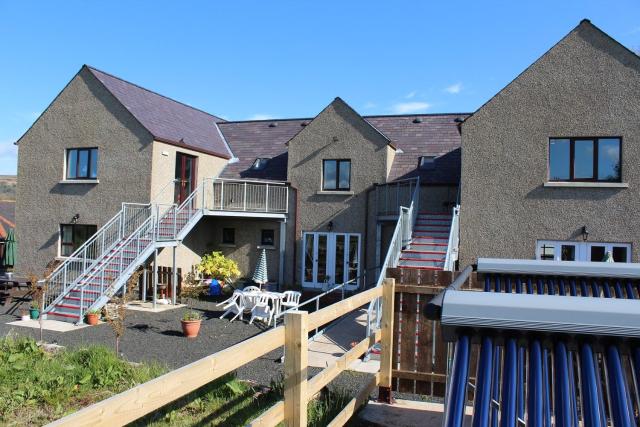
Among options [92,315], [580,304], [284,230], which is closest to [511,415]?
[580,304]

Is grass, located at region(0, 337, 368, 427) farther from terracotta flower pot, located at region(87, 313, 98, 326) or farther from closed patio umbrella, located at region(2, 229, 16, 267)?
closed patio umbrella, located at region(2, 229, 16, 267)

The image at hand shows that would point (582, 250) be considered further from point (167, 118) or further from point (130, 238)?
point (167, 118)

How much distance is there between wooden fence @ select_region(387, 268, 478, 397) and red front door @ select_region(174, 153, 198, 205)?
15.6 meters

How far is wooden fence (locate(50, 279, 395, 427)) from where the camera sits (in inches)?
68.0

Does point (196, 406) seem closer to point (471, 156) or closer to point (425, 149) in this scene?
point (471, 156)

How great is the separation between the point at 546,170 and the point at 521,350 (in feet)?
43.5

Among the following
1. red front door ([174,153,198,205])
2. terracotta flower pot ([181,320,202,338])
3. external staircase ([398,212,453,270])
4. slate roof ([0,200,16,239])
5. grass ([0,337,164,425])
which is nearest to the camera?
grass ([0,337,164,425])

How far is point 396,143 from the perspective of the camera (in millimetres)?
21016

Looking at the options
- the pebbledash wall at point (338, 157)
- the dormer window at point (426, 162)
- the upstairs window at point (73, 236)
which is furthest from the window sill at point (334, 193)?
the upstairs window at point (73, 236)

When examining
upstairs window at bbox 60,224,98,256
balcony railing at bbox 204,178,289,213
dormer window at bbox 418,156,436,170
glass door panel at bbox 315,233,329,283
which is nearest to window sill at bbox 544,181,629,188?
dormer window at bbox 418,156,436,170

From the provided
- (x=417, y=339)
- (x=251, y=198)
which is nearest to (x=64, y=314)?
(x=251, y=198)

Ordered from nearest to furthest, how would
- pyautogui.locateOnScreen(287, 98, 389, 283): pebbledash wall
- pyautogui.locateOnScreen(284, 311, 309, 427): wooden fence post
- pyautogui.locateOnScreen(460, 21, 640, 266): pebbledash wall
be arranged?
pyautogui.locateOnScreen(284, 311, 309, 427): wooden fence post < pyautogui.locateOnScreen(460, 21, 640, 266): pebbledash wall < pyautogui.locateOnScreen(287, 98, 389, 283): pebbledash wall

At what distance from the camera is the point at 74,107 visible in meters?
20.2

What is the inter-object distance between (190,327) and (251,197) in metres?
8.44
